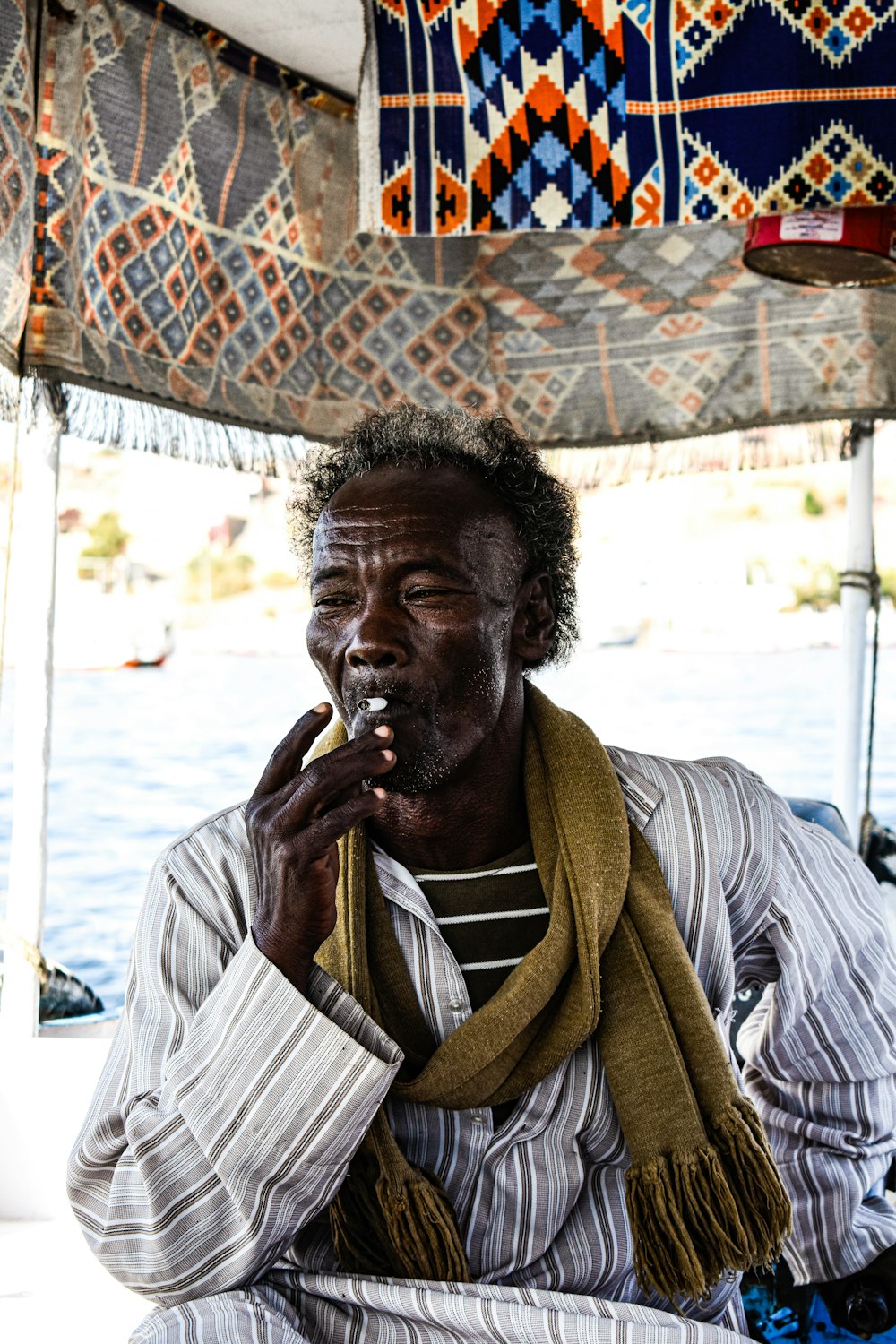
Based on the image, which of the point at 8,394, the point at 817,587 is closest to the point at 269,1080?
the point at 8,394

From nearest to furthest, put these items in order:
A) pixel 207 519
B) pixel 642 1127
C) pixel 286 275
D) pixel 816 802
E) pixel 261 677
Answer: pixel 642 1127
pixel 816 802
pixel 286 275
pixel 207 519
pixel 261 677

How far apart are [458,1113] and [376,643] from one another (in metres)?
0.64

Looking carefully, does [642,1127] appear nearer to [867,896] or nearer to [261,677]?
[867,896]

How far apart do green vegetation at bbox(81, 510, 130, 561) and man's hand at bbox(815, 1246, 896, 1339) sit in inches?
1539

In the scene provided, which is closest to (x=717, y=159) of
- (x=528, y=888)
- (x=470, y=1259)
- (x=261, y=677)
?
(x=528, y=888)

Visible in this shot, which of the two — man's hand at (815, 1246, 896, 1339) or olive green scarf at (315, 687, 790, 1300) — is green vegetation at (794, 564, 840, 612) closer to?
man's hand at (815, 1246, 896, 1339)

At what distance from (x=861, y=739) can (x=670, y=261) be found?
5.09 ft

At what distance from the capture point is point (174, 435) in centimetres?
367

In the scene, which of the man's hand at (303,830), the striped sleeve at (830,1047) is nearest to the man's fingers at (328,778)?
the man's hand at (303,830)

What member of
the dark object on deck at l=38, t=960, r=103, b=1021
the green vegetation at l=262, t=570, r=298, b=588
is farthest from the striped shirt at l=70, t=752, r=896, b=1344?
the green vegetation at l=262, t=570, r=298, b=588

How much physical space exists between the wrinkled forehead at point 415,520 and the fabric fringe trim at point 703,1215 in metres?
0.87

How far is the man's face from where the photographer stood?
1.96 m

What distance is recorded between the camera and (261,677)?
4859 centimetres

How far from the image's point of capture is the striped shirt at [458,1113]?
1677 mm
